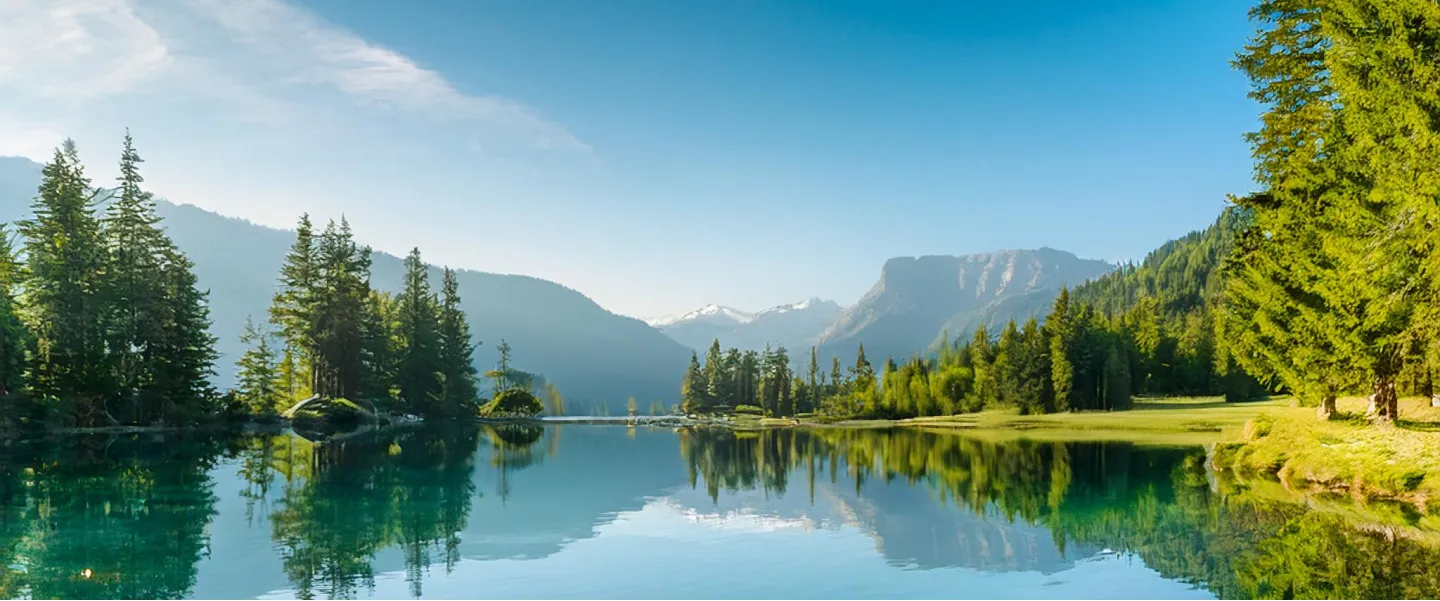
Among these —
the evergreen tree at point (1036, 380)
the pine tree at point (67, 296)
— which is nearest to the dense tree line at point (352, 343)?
the pine tree at point (67, 296)

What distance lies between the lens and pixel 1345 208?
2423 centimetres

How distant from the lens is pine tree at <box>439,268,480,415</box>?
3553 inches

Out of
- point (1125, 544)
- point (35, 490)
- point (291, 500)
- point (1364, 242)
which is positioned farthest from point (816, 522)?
point (35, 490)

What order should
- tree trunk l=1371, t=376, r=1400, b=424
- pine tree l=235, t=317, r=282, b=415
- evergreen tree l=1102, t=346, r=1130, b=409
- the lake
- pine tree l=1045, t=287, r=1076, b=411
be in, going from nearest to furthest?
the lake < tree trunk l=1371, t=376, r=1400, b=424 < pine tree l=235, t=317, r=282, b=415 < pine tree l=1045, t=287, r=1076, b=411 < evergreen tree l=1102, t=346, r=1130, b=409

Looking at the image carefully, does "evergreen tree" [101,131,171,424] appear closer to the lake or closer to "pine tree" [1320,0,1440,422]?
the lake

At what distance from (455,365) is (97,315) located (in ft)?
128

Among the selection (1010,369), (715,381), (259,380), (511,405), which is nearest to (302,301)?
(259,380)

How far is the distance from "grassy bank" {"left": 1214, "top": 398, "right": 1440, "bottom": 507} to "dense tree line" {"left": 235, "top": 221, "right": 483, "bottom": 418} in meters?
68.2

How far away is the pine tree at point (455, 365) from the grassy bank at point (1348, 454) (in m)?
77.2

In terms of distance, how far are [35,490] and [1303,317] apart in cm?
4527

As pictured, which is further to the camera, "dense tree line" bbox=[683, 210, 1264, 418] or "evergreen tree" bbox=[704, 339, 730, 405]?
"evergreen tree" bbox=[704, 339, 730, 405]

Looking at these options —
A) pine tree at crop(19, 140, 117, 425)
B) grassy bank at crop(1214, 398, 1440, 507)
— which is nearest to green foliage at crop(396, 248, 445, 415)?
pine tree at crop(19, 140, 117, 425)

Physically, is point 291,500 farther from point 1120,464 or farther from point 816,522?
point 1120,464

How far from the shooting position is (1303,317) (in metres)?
28.7
